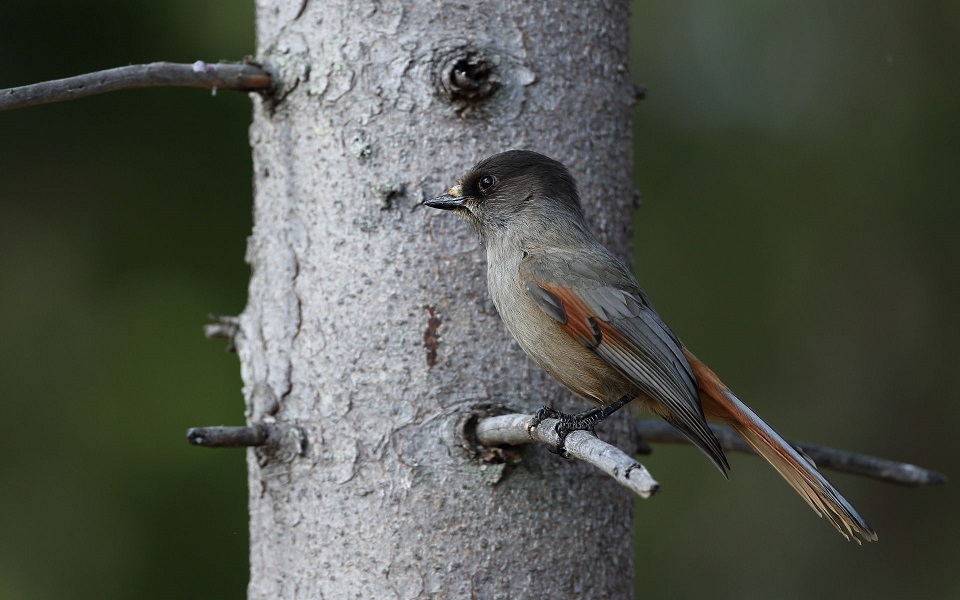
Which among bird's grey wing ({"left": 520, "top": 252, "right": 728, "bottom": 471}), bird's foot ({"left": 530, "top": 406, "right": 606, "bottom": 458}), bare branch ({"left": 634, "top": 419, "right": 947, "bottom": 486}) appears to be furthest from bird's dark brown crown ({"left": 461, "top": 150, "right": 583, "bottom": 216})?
bare branch ({"left": 634, "top": 419, "right": 947, "bottom": 486})

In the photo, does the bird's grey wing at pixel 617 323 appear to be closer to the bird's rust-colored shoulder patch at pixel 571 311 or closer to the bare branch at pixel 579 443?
the bird's rust-colored shoulder patch at pixel 571 311

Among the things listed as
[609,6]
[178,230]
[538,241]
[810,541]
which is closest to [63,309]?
[178,230]

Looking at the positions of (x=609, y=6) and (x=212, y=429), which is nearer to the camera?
(x=212, y=429)

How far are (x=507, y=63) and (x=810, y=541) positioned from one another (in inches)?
261

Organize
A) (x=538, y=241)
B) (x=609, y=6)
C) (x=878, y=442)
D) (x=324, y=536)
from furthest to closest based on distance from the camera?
(x=878, y=442)
(x=538, y=241)
(x=609, y=6)
(x=324, y=536)

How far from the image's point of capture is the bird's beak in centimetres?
291

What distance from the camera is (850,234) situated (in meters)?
8.62

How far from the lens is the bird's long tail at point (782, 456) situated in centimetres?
279

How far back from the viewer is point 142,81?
270cm

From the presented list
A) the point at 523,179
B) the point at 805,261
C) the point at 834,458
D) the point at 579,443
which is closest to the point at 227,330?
the point at 523,179

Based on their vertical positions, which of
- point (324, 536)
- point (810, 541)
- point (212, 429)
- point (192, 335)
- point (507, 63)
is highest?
point (507, 63)

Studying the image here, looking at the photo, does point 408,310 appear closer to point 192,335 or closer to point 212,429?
point 212,429

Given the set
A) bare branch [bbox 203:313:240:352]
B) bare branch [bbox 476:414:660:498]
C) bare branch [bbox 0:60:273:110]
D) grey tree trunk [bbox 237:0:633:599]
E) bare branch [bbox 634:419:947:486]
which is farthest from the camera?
bare branch [bbox 634:419:947:486]

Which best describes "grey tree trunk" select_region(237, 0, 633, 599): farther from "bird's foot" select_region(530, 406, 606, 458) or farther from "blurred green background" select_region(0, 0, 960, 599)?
"blurred green background" select_region(0, 0, 960, 599)
